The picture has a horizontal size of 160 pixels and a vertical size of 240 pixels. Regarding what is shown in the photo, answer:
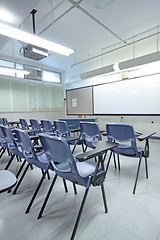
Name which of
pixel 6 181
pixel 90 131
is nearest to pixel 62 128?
pixel 90 131

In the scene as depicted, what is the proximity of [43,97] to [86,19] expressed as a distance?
4.31 metres

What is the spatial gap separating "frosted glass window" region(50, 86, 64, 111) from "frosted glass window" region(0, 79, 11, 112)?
2139mm

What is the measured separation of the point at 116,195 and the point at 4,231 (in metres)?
1.27

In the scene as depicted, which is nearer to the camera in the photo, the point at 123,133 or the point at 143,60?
the point at 123,133

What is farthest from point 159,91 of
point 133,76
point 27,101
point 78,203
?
point 27,101

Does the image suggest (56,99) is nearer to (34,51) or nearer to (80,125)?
(34,51)

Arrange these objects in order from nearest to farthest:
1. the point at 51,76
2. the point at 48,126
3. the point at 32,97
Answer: the point at 48,126 < the point at 32,97 < the point at 51,76

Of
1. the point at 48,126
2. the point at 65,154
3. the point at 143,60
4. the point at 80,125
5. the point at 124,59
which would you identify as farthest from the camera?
the point at 124,59

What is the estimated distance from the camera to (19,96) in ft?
19.7

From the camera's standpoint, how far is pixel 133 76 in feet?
16.6

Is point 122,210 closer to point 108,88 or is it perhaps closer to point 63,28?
point 63,28

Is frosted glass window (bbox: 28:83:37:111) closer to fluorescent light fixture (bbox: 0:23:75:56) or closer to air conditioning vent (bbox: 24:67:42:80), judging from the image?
air conditioning vent (bbox: 24:67:42:80)

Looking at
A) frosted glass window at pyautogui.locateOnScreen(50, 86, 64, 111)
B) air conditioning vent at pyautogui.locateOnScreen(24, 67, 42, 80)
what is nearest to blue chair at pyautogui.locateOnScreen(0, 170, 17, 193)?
air conditioning vent at pyautogui.locateOnScreen(24, 67, 42, 80)

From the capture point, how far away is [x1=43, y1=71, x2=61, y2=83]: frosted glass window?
6.93 m
